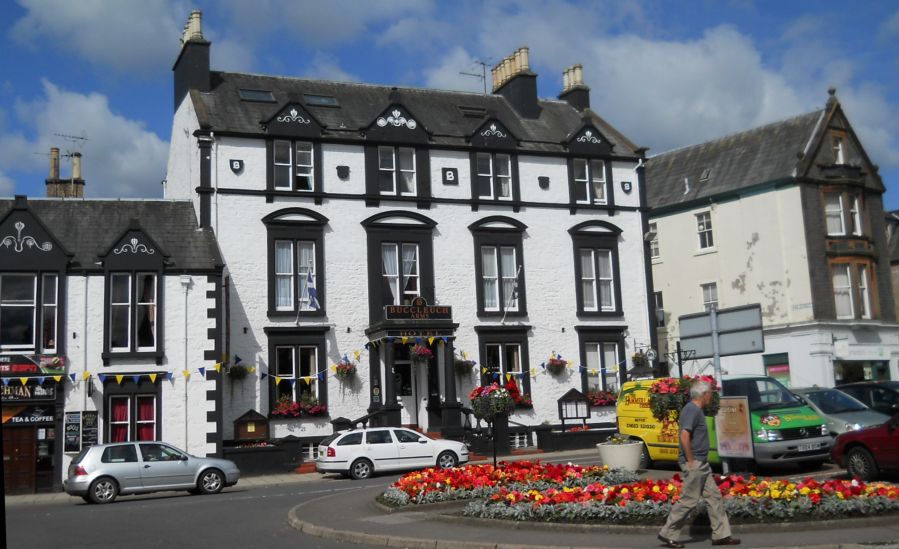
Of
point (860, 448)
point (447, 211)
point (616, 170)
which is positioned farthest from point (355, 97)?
point (860, 448)

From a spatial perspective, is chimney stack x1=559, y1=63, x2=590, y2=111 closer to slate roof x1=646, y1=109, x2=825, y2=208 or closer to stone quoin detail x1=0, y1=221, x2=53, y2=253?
slate roof x1=646, y1=109, x2=825, y2=208

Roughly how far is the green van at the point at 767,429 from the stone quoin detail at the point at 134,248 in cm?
1575

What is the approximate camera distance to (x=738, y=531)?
12.1 meters

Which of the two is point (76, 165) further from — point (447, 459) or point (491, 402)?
point (491, 402)

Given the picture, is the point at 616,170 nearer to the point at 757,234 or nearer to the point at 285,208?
the point at 757,234

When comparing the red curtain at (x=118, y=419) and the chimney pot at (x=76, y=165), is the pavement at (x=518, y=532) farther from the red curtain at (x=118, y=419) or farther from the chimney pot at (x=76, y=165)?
the chimney pot at (x=76, y=165)

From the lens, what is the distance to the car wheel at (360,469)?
25559mm

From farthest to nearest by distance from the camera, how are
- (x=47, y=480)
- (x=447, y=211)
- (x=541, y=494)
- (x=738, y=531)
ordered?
(x=447, y=211) < (x=47, y=480) < (x=541, y=494) < (x=738, y=531)

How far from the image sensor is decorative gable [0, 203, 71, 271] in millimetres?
28625

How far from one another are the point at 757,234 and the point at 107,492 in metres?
30.2

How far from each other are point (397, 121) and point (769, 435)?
783 inches

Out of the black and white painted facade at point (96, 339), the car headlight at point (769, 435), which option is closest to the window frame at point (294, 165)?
the black and white painted facade at point (96, 339)

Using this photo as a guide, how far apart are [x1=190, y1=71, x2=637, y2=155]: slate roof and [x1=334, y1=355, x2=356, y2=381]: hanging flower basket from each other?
7.98 metres

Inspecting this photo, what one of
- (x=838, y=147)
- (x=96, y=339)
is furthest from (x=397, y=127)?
(x=838, y=147)
